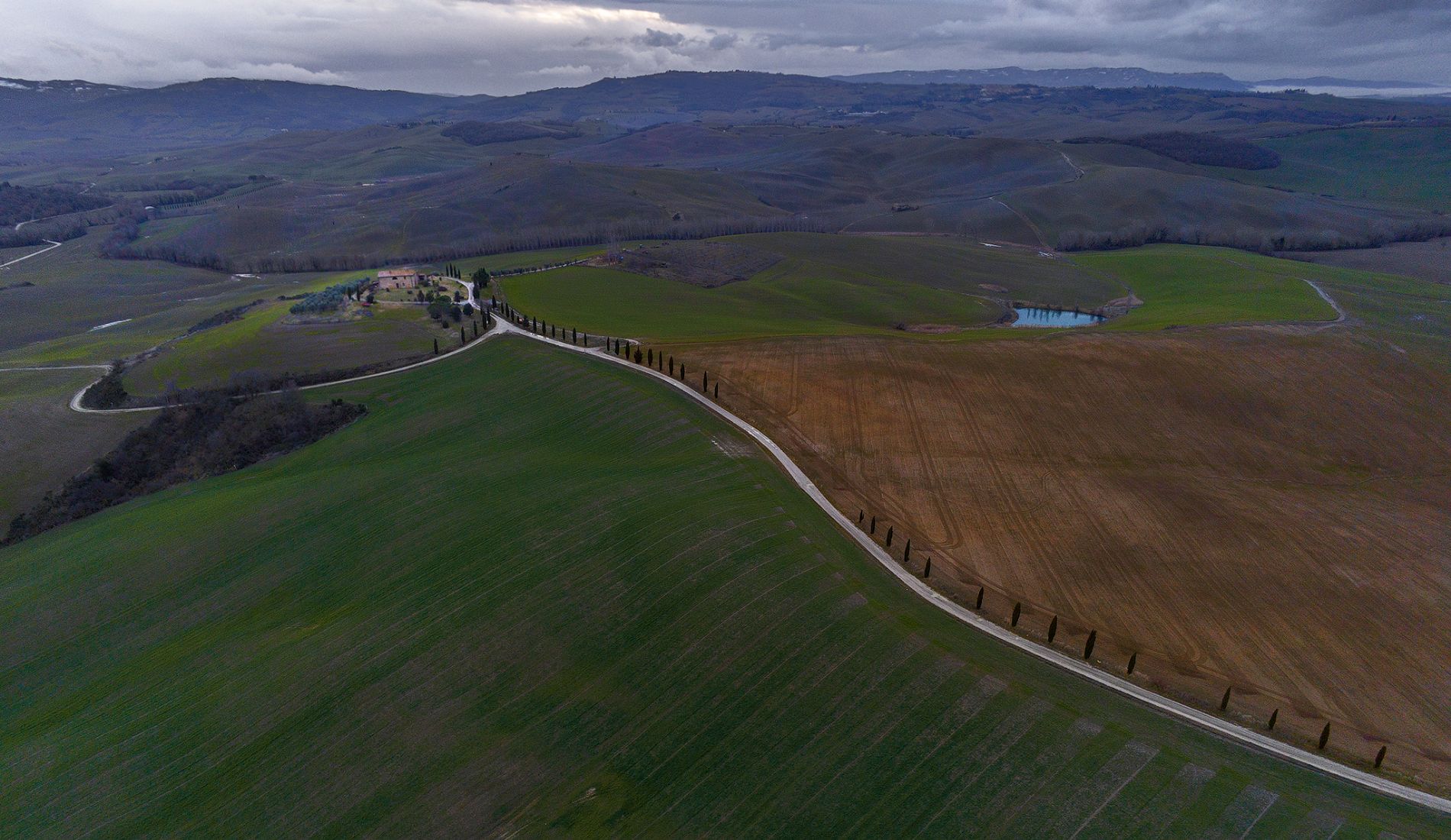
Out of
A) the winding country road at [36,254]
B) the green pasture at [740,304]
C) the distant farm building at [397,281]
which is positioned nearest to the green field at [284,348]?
the green pasture at [740,304]

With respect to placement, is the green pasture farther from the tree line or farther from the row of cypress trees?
the tree line

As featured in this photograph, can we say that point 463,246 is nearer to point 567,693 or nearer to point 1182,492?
point 567,693

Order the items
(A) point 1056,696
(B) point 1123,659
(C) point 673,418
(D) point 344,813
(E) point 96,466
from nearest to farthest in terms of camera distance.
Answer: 1. (D) point 344,813
2. (A) point 1056,696
3. (B) point 1123,659
4. (C) point 673,418
5. (E) point 96,466

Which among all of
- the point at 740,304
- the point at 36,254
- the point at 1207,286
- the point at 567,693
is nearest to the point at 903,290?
the point at 740,304

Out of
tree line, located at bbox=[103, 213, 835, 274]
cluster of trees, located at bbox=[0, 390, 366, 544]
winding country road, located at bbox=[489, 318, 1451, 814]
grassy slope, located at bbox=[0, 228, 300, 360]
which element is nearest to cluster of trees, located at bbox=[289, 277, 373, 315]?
grassy slope, located at bbox=[0, 228, 300, 360]

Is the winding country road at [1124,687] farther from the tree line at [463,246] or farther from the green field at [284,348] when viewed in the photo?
the tree line at [463,246]

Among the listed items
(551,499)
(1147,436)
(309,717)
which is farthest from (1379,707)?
(309,717)

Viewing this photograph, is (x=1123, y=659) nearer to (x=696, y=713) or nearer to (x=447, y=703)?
(x=696, y=713)
